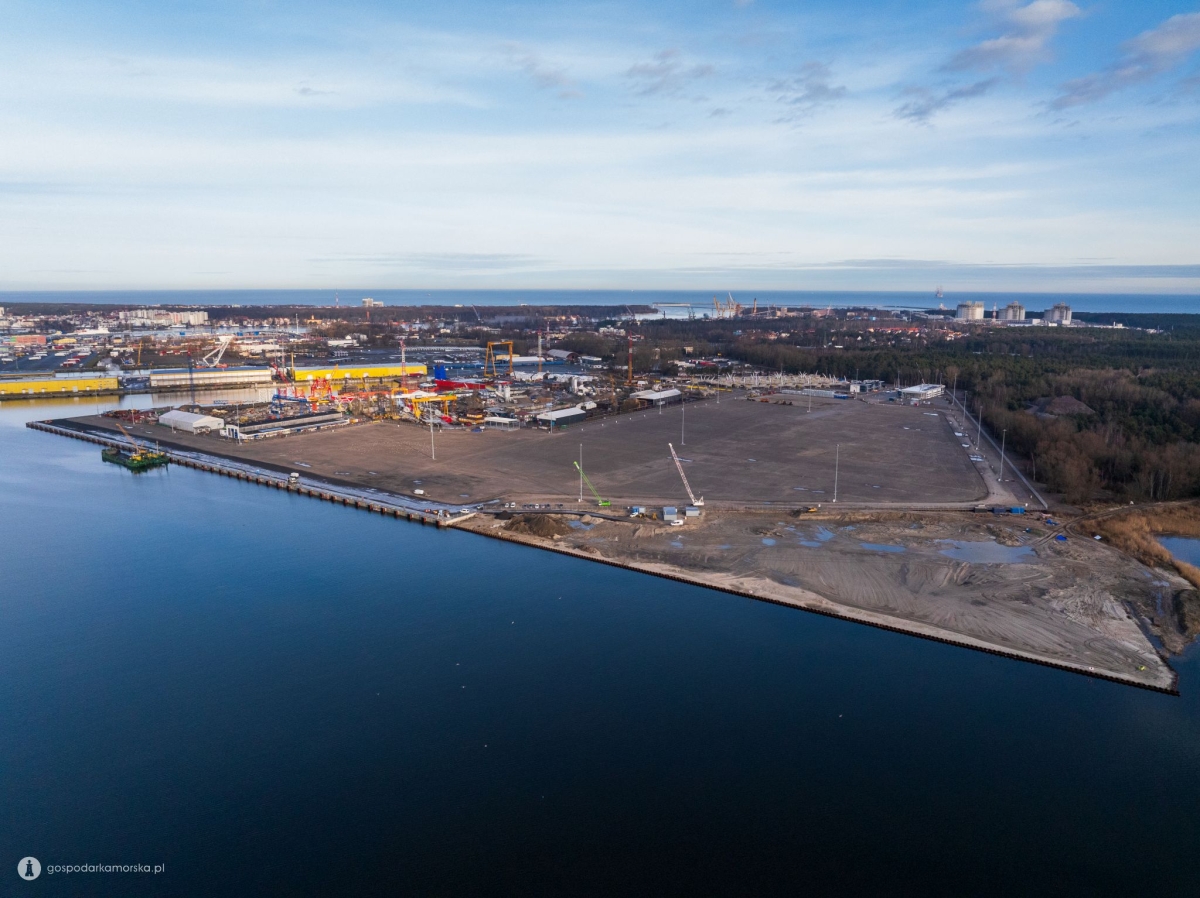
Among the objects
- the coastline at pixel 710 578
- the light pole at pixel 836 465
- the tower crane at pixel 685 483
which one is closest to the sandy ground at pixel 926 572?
the coastline at pixel 710 578

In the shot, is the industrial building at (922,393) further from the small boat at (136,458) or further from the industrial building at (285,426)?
the small boat at (136,458)

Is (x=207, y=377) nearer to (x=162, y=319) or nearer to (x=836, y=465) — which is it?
(x=836, y=465)

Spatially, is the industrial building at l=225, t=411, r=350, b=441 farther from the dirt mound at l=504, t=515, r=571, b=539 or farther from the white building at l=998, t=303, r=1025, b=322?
the white building at l=998, t=303, r=1025, b=322

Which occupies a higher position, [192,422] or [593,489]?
[192,422]

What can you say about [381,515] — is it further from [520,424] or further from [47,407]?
[47,407]

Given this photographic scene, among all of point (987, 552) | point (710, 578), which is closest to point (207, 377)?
point (710, 578)

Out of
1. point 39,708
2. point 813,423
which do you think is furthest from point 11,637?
point 813,423

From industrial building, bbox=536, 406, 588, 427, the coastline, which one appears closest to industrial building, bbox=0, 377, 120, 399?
the coastline
